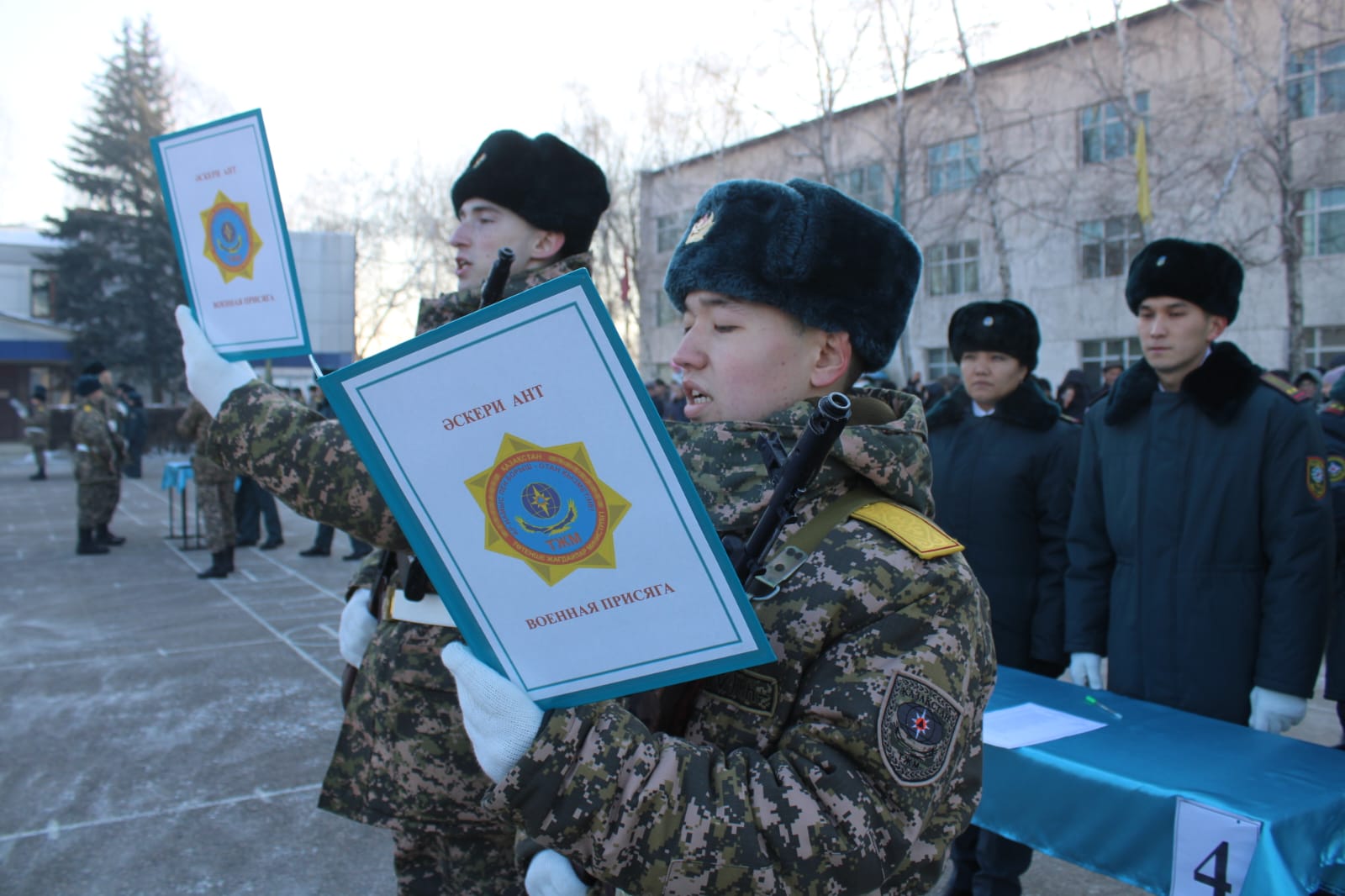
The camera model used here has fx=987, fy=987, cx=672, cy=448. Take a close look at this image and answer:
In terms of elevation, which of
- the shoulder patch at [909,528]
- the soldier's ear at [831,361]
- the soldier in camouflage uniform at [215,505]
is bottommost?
the soldier in camouflage uniform at [215,505]

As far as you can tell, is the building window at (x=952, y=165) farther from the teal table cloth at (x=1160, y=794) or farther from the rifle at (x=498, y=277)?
the rifle at (x=498, y=277)

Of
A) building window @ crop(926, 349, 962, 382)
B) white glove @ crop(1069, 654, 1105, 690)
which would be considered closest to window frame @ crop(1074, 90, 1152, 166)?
building window @ crop(926, 349, 962, 382)

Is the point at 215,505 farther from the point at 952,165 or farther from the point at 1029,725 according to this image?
the point at 952,165

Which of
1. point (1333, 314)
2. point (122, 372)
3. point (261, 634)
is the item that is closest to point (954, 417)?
point (261, 634)

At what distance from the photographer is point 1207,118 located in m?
19.1

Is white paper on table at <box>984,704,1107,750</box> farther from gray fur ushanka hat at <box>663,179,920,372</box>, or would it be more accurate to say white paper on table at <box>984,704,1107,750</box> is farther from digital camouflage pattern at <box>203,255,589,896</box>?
gray fur ushanka hat at <box>663,179,920,372</box>

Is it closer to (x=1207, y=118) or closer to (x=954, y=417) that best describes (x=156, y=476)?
(x=954, y=417)

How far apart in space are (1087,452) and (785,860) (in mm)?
2652

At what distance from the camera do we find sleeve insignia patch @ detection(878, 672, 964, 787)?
3.80 feet

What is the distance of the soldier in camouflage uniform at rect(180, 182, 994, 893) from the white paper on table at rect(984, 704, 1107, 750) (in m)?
1.15

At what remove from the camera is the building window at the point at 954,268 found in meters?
26.0

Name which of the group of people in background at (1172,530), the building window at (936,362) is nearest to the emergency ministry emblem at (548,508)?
the group of people in background at (1172,530)

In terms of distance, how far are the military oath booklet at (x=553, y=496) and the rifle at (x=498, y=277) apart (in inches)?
32.6

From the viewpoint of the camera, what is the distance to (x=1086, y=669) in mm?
3281
